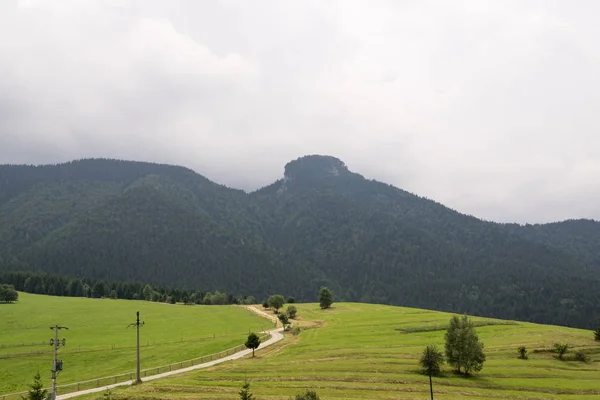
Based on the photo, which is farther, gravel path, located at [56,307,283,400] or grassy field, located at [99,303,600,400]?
gravel path, located at [56,307,283,400]

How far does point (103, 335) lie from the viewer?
4262 inches

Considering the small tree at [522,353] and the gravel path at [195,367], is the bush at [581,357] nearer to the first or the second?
the small tree at [522,353]

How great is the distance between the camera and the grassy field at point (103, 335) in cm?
7900

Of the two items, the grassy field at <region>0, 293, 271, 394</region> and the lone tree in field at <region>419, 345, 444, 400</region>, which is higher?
the lone tree in field at <region>419, 345, 444, 400</region>

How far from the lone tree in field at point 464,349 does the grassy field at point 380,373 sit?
206 centimetres

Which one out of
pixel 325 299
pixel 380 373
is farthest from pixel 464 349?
pixel 325 299

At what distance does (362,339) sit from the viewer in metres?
94.6

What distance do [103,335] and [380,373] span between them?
74.2 metres

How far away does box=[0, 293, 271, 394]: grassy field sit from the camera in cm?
7900

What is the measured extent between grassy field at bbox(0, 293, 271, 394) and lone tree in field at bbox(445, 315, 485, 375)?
4348 centimetres

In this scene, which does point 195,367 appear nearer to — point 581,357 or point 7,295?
point 581,357

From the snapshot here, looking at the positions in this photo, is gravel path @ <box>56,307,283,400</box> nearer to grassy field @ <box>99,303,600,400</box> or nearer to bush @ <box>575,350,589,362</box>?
grassy field @ <box>99,303,600,400</box>

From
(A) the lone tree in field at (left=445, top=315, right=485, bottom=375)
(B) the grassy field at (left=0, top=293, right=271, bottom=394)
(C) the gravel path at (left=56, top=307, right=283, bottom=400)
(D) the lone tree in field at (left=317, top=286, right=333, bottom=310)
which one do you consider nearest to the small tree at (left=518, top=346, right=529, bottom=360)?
(A) the lone tree in field at (left=445, top=315, right=485, bottom=375)

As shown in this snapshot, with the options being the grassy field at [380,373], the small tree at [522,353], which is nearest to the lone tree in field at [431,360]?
the grassy field at [380,373]
